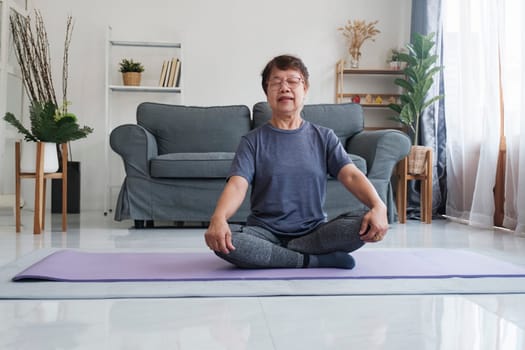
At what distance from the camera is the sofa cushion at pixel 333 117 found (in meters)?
4.14

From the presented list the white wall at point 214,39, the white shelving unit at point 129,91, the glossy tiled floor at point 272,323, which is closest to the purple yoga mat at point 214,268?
the glossy tiled floor at point 272,323

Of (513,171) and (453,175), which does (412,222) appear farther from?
(513,171)

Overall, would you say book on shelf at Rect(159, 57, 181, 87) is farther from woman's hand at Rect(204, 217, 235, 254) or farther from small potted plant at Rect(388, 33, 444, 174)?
woman's hand at Rect(204, 217, 235, 254)

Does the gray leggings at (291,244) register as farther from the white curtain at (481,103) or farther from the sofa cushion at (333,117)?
the sofa cushion at (333,117)

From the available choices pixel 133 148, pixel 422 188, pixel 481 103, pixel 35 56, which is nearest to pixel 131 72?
pixel 35 56

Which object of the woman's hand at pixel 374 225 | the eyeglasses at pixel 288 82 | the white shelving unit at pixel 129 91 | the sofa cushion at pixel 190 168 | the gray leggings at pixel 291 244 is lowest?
the gray leggings at pixel 291 244

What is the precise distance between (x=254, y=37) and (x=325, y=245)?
11.7ft

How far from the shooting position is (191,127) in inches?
161

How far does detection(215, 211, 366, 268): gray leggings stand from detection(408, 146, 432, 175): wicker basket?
95.0 inches

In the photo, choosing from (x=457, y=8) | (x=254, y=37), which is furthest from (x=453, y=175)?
(x=254, y=37)

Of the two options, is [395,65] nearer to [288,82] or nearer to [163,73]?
[163,73]

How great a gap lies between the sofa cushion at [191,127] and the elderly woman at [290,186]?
2.15 m

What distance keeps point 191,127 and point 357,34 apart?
1830 mm

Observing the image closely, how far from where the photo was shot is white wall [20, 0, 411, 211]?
4992 mm
